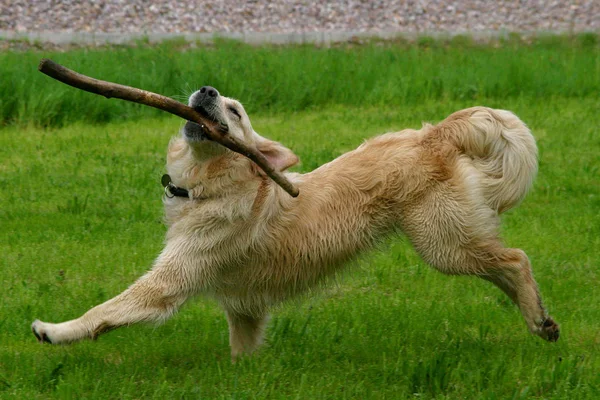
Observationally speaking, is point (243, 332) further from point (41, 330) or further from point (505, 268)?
point (505, 268)

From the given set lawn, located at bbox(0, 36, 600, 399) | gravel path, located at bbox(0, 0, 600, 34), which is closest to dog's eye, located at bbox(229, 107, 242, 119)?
lawn, located at bbox(0, 36, 600, 399)

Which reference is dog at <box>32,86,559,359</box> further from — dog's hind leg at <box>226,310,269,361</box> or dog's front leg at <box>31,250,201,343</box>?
dog's front leg at <box>31,250,201,343</box>

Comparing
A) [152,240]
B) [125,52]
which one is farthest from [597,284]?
[125,52]

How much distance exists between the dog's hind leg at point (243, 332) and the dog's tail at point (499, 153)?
169 centimetres

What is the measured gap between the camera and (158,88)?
12078mm

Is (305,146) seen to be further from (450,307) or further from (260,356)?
(260,356)

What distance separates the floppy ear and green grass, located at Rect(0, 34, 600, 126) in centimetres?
568

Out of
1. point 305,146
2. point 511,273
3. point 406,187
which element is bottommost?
point 305,146

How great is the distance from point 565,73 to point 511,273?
27.3ft

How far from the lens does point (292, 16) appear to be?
1845 cm

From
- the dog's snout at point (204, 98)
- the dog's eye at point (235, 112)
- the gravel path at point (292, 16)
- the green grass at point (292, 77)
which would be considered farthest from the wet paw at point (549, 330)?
the gravel path at point (292, 16)

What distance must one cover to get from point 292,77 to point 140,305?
26.1 feet

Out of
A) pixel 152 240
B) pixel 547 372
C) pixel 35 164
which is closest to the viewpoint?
pixel 547 372

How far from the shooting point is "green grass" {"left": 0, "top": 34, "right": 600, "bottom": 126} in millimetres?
11828
